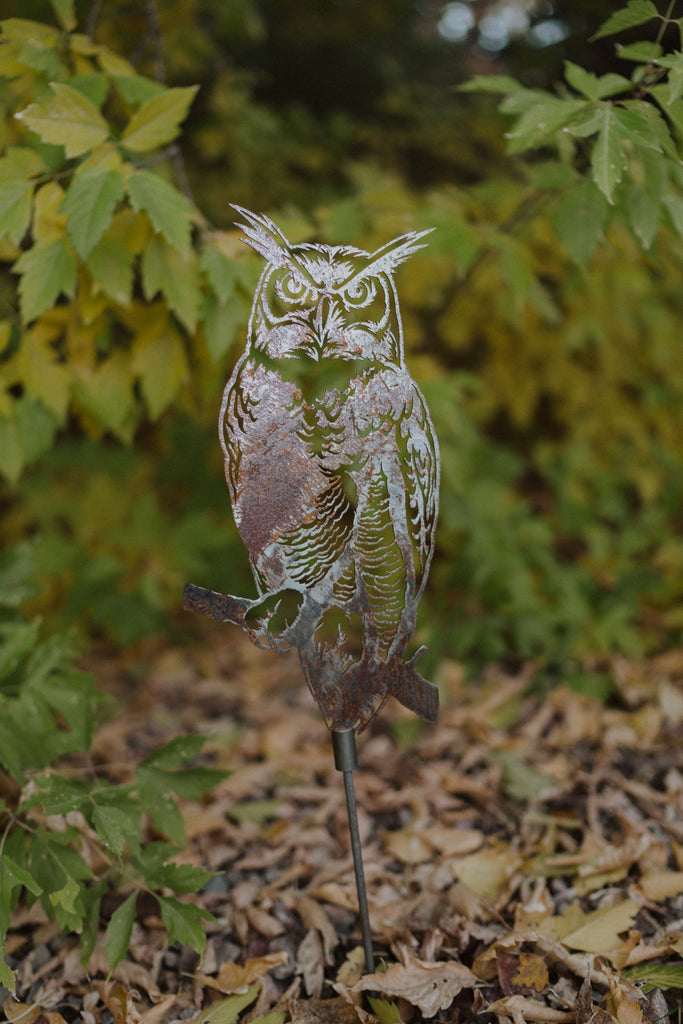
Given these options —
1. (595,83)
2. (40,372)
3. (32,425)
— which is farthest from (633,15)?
(32,425)

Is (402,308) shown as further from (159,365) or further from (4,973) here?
(4,973)

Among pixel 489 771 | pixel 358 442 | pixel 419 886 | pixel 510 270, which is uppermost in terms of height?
pixel 510 270

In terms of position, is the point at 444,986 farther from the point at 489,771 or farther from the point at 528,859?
the point at 489,771

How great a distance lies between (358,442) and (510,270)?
3.06ft

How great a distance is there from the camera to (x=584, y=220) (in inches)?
68.3

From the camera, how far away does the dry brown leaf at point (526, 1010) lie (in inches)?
53.4

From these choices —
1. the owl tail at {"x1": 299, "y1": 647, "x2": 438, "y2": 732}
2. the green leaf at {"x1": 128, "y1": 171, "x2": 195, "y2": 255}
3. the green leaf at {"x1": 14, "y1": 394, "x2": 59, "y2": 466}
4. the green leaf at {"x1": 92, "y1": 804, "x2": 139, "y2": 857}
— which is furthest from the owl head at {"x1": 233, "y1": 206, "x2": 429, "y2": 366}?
the green leaf at {"x1": 92, "y1": 804, "x2": 139, "y2": 857}

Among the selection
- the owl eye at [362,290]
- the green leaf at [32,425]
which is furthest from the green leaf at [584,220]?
the green leaf at [32,425]

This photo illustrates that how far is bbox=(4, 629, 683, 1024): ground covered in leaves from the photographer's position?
4.75ft

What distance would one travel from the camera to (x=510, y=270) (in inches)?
78.5

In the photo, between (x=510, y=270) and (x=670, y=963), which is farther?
(x=510, y=270)

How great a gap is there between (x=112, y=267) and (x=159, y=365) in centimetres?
29

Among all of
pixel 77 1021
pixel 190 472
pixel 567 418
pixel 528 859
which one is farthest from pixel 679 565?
pixel 77 1021

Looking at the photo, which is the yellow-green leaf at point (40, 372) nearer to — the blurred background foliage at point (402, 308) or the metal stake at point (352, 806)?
the blurred background foliage at point (402, 308)
